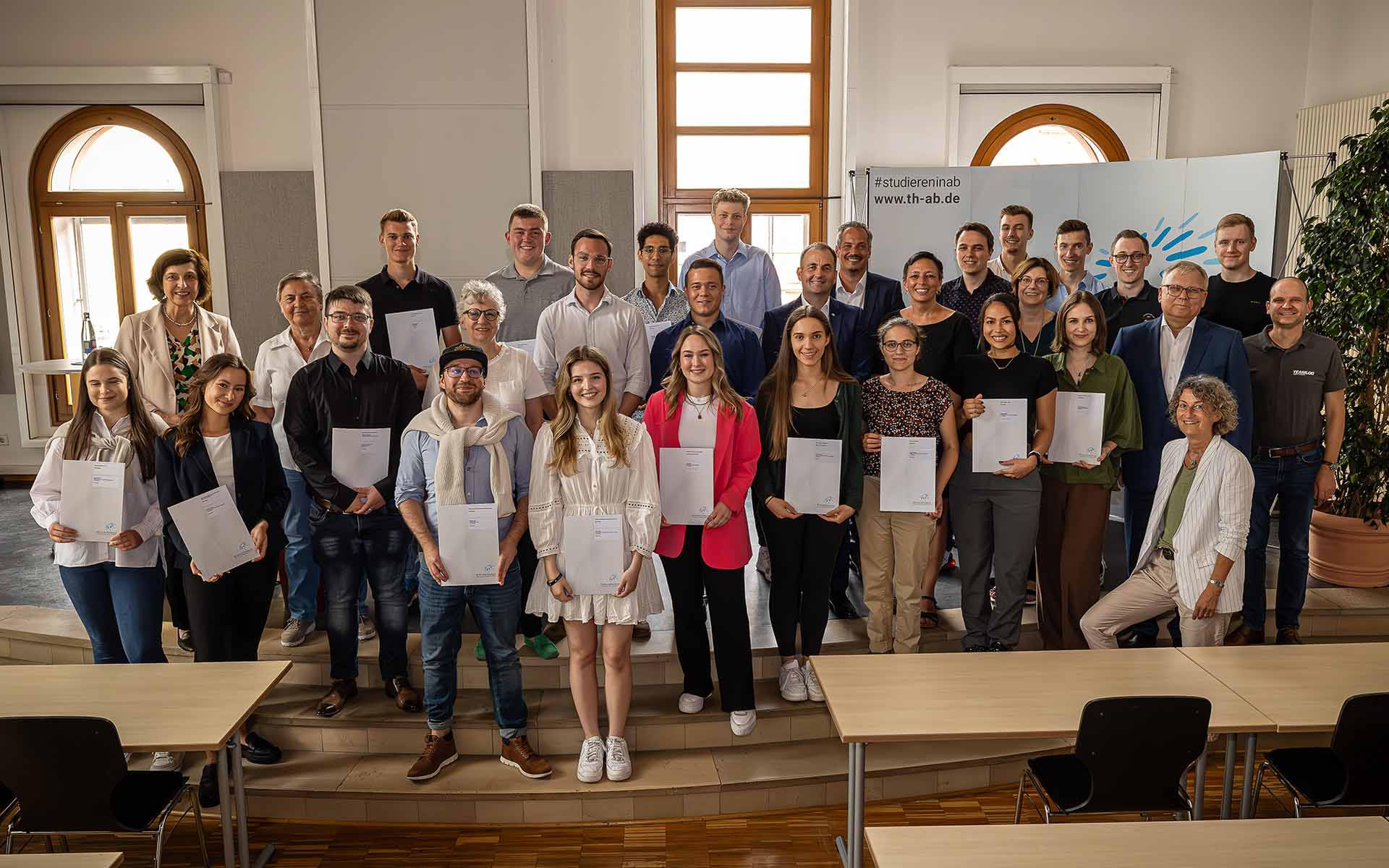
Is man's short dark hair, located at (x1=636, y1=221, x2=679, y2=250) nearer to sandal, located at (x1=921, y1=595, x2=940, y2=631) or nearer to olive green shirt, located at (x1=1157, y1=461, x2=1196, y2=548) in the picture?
sandal, located at (x1=921, y1=595, x2=940, y2=631)

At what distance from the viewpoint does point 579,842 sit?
336 cm

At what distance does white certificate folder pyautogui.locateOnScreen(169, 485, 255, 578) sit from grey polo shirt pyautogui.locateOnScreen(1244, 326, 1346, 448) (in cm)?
434

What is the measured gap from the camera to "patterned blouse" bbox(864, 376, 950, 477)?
3645mm

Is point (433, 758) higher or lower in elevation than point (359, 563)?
lower

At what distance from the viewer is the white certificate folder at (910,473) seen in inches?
142

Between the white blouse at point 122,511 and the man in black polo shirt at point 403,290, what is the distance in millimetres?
1075

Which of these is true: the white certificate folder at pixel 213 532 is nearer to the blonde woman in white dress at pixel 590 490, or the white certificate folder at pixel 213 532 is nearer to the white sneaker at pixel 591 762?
the blonde woman in white dress at pixel 590 490

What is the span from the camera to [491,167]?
6.48 m

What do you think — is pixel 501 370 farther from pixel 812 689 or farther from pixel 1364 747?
pixel 1364 747

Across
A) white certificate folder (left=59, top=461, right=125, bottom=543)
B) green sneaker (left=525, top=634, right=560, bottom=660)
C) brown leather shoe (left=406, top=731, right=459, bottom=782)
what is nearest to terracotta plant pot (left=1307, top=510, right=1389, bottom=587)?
green sneaker (left=525, top=634, right=560, bottom=660)

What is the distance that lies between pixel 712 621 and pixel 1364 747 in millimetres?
2130

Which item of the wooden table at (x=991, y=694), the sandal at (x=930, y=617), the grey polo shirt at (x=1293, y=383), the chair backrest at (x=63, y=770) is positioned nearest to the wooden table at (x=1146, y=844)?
the wooden table at (x=991, y=694)

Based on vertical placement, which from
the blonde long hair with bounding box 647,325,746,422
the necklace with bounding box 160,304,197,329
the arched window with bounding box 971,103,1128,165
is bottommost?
the blonde long hair with bounding box 647,325,746,422

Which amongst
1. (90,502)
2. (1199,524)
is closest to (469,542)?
(90,502)
